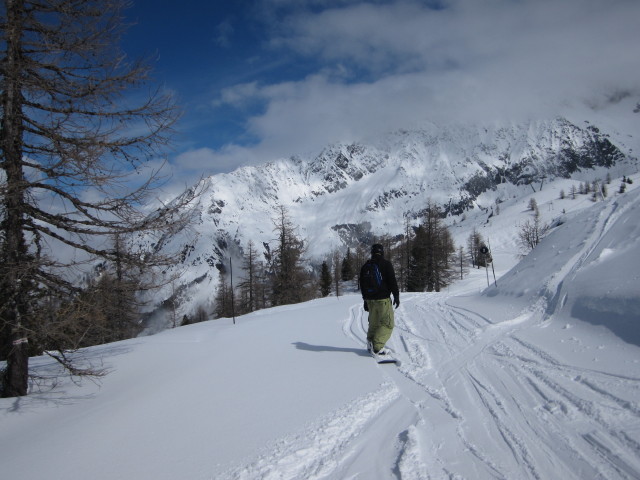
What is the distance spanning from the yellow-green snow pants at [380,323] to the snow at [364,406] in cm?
35

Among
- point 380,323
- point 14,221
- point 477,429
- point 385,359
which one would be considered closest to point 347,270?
point 380,323

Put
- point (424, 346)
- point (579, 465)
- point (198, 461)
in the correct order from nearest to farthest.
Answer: point (579, 465)
point (198, 461)
point (424, 346)

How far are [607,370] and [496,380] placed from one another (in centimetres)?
124

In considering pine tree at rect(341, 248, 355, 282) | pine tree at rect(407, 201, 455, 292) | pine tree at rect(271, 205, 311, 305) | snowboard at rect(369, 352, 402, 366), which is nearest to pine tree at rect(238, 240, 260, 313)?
pine tree at rect(271, 205, 311, 305)

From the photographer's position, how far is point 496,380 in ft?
14.1

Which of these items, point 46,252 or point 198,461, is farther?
point 46,252

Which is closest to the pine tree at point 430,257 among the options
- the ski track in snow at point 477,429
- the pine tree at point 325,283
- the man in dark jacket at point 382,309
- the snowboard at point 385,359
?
the pine tree at point 325,283

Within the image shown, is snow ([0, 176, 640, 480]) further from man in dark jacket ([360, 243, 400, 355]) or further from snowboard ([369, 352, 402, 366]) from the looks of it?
man in dark jacket ([360, 243, 400, 355])

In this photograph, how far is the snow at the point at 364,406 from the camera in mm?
2689

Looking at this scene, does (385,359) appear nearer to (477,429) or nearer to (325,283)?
(477,429)

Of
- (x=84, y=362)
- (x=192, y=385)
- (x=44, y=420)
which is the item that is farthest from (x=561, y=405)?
(x=84, y=362)

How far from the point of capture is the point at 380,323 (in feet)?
19.3

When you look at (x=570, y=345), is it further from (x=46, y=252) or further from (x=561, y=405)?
(x=46, y=252)

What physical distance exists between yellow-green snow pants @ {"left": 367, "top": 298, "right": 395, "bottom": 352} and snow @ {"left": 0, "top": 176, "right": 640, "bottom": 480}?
→ 1.14 ft
